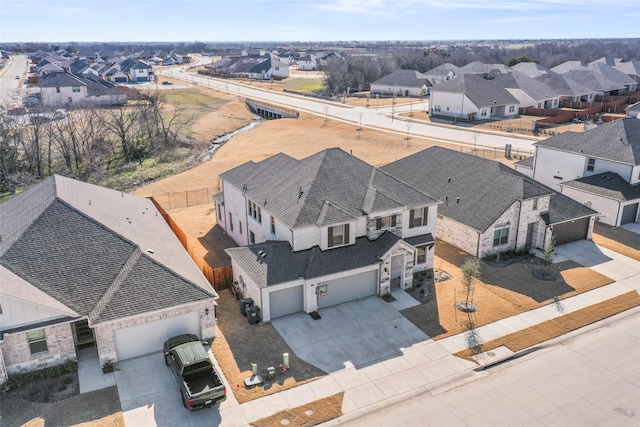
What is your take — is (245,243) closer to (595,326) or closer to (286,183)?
(286,183)

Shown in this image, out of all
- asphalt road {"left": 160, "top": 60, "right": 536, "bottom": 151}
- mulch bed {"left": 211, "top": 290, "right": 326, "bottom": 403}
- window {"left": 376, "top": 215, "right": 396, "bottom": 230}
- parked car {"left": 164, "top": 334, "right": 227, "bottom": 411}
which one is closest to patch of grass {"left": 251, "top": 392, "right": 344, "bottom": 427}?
mulch bed {"left": 211, "top": 290, "right": 326, "bottom": 403}

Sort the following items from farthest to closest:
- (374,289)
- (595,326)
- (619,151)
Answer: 1. (619,151)
2. (374,289)
3. (595,326)

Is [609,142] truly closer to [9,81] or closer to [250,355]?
[250,355]

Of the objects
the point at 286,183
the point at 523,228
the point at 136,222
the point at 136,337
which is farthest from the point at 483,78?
the point at 136,337

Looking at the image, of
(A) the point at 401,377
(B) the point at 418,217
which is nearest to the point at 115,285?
(A) the point at 401,377

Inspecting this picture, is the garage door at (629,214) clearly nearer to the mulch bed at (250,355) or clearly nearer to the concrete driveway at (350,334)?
the concrete driveway at (350,334)

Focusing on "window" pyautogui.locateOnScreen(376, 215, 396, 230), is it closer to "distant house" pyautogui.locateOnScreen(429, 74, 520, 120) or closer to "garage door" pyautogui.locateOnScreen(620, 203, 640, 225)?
"garage door" pyautogui.locateOnScreen(620, 203, 640, 225)
